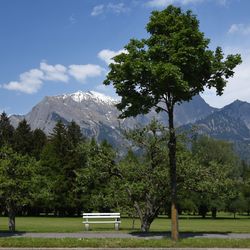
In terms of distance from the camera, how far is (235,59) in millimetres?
19891

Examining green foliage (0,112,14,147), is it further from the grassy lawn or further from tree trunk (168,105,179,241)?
tree trunk (168,105,179,241)

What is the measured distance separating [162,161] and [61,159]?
57.9 metres

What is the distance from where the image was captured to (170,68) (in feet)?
57.3

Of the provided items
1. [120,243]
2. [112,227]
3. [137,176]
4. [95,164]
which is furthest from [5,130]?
[120,243]

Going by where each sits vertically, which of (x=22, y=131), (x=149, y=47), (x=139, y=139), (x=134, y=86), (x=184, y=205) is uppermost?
(x=22, y=131)

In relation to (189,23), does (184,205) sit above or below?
below

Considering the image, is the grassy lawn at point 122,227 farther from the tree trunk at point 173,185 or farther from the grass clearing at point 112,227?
the tree trunk at point 173,185

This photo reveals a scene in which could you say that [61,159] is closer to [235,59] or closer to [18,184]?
A: [18,184]

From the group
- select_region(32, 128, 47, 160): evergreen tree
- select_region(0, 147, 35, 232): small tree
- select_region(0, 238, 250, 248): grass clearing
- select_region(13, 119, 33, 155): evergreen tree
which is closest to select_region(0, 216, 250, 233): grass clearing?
select_region(0, 147, 35, 232): small tree

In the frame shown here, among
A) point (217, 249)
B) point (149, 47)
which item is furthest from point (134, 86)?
point (217, 249)

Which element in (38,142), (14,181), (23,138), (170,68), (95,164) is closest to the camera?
(170,68)

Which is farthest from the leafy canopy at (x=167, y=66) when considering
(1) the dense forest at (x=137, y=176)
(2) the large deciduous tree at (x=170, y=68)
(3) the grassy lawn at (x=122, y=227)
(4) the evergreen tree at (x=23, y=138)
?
(4) the evergreen tree at (x=23, y=138)

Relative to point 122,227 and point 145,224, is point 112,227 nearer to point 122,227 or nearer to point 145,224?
point 122,227

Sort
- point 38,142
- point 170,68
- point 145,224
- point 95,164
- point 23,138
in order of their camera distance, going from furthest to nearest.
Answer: point 38,142 < point 23,138 < point 95,164 < point 145,224 < point 170,68
